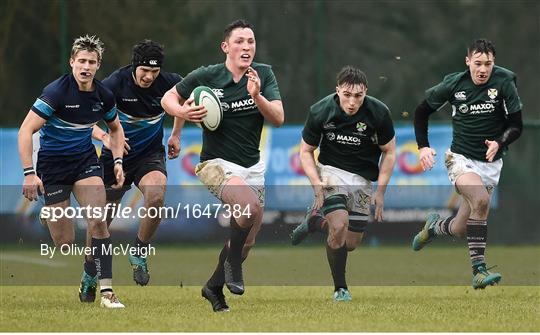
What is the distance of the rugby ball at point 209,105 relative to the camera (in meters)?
9.53

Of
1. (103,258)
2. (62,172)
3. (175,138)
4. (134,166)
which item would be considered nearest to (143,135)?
(134,166)

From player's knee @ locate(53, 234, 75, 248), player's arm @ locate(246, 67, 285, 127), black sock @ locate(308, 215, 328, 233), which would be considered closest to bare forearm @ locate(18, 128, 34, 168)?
player's knee @ locate(53, 234, 75, 248)

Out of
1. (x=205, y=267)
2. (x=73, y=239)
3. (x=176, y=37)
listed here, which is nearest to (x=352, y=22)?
(x=176, y=37)

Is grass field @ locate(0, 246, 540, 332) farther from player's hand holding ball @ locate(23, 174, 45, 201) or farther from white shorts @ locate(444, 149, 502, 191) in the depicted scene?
white shorts @ locate(444, 149, 502, 191)

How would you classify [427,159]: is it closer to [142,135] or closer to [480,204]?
[480,204]

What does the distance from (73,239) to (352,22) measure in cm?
846

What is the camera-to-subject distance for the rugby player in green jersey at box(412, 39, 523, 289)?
10836mm

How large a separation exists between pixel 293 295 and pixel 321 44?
24.4 feet

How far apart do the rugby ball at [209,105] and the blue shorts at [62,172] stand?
1.16m

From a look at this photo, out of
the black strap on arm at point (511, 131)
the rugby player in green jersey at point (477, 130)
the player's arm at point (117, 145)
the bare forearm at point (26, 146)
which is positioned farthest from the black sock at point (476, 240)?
the bare forearm at point (26, 146)

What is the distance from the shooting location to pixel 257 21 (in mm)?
17922

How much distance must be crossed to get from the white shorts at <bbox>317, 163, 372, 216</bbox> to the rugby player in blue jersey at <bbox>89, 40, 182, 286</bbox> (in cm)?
133

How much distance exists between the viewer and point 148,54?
10.6 m

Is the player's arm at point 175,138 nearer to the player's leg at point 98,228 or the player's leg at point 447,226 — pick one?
the player's leg at point 98,228
